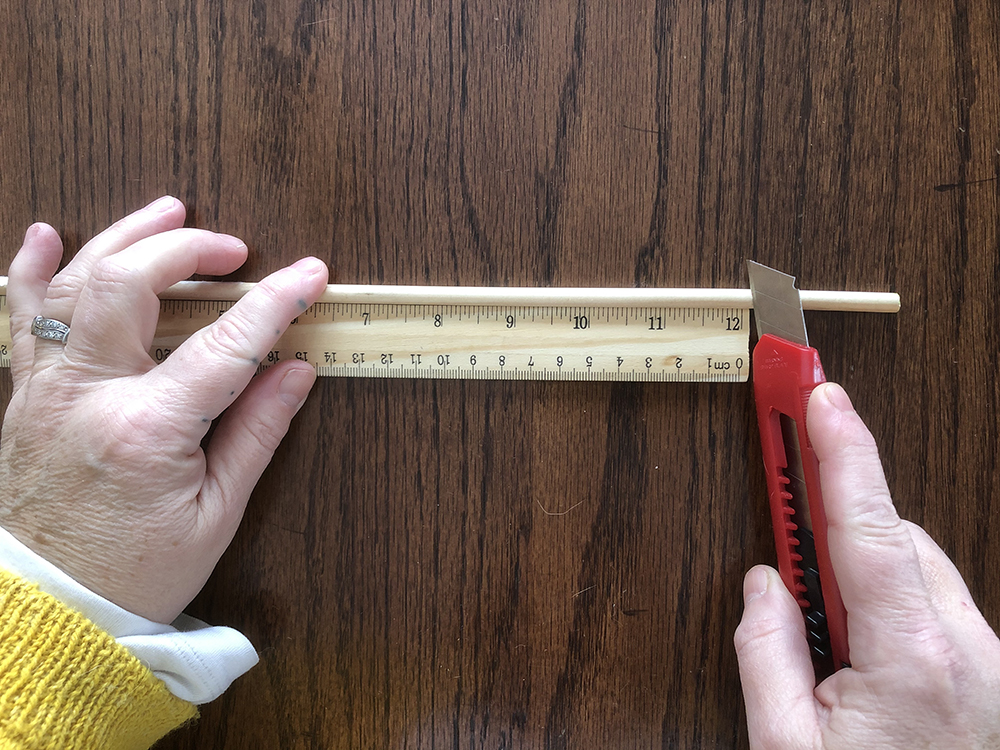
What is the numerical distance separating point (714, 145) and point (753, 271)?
150 millimetres

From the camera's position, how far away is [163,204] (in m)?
0.70

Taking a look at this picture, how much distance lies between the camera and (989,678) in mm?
562

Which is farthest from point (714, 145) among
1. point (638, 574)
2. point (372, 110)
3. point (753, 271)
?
point (638, 574)

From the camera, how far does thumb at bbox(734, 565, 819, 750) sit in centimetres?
57

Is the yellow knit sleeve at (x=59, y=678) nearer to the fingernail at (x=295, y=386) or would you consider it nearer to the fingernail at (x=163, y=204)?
the fingernail at (x=295, y=386)

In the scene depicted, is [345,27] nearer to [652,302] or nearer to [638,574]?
[652,302]

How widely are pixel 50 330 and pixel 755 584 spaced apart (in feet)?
2.60

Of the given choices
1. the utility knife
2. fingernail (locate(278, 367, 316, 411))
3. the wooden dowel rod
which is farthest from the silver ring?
the utility knife

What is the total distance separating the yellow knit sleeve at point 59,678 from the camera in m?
0.55

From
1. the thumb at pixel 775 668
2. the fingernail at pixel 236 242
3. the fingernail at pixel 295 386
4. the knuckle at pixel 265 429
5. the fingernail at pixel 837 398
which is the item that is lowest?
the thumb at pixel 775 668

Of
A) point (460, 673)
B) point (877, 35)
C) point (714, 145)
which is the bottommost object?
point (460, 673)

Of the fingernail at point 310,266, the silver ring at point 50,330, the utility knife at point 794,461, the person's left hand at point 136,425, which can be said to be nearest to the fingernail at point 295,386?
the person's left hand at point 136,425

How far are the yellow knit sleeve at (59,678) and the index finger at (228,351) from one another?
8.3 inches

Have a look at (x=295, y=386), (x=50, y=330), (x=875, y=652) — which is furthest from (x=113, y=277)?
(x=875, y=652)
